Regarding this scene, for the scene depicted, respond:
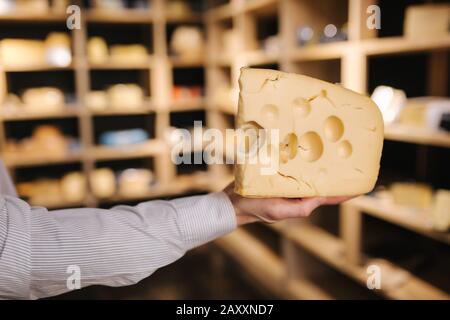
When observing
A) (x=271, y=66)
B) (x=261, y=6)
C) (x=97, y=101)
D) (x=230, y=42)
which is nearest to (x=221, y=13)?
(x=230, y=42)

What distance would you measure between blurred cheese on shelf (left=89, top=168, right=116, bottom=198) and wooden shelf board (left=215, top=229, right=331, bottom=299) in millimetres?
1077

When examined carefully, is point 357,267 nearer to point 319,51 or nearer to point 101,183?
point 319,51

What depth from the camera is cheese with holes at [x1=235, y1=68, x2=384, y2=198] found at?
3.65 feet

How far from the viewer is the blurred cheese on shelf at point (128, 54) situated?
3.78m

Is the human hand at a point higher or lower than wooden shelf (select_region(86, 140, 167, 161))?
higher

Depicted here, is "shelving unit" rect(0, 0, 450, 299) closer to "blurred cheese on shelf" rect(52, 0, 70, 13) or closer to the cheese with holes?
"blurred cheese on shelf" rect(52, 0, 70, 13)

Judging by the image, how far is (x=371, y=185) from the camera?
3.99 feet

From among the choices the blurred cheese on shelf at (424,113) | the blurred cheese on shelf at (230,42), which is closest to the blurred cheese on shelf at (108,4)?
the blurred cheese on shelf at (230,42)

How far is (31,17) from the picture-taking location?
3455 millimetres

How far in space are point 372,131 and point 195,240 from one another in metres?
0.53

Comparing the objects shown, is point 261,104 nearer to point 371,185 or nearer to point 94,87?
point 371,185

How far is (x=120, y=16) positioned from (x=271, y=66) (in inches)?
51.0

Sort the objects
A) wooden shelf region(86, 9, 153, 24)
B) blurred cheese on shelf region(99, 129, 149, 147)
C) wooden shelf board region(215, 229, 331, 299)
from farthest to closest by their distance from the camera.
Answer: blurred cheese on shelf region(99, 129, 149, 147), wooden shelf region(86, 9, 153, 24), wooden shelf board region(215, 229, 331, 299)

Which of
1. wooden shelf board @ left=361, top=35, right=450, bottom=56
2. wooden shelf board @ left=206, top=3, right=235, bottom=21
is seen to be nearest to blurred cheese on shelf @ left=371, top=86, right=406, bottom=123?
wooden shelf board @ left=361, top=35, right=450, bottom=56
